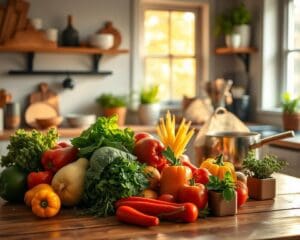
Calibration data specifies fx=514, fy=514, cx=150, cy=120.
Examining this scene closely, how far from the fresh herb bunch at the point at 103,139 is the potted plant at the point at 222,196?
0.34 m

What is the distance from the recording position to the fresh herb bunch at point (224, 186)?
1.67 metres

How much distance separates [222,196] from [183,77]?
143 inches

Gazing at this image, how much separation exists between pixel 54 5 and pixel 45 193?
10.5 feet

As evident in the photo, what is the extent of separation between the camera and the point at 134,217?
1.57 metres

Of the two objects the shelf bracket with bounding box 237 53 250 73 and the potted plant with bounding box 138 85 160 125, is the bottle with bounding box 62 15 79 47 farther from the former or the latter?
the shelf bracket with bounding box 237 53 250 73

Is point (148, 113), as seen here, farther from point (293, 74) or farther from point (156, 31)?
point (293, 74)

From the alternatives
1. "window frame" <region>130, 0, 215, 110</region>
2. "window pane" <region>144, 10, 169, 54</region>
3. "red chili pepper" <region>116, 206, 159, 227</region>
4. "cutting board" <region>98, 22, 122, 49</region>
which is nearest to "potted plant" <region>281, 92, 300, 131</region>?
"window frame" <region>130, 0, 215, 110</region>

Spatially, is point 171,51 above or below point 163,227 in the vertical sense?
above

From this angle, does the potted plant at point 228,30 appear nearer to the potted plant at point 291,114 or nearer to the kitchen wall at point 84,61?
the kitchen wall at point 84,61

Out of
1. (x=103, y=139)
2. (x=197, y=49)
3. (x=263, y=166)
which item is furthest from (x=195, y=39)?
(x=103, y=139)

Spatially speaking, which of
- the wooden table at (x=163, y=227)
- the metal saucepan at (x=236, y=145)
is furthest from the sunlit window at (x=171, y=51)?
the wooden table at (x=163, y=227)

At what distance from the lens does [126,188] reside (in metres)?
1.68

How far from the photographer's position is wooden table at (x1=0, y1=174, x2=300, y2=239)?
1.46 m

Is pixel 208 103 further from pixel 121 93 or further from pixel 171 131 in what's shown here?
pixel 171 131
